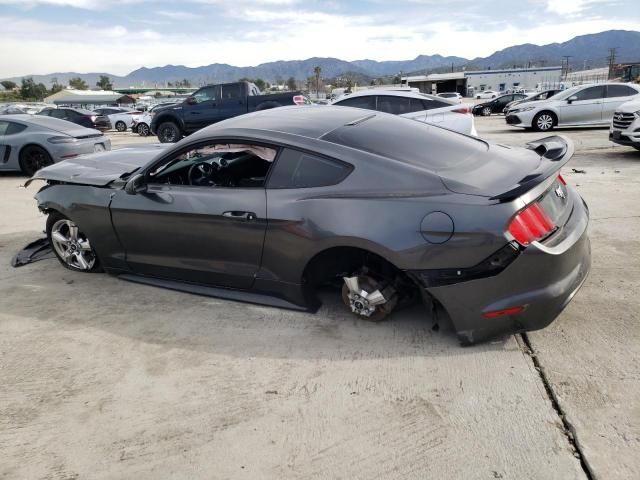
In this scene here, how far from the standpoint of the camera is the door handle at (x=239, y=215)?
11.2 ft

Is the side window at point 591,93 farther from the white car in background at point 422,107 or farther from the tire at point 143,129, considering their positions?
the tire at point 143,129

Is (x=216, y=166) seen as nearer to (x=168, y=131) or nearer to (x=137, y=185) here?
(x=137, y=185)

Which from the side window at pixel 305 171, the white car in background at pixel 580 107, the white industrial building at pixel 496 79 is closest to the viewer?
the side window at pixel 305 171

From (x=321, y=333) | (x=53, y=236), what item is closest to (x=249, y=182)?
(x=321, y=333)

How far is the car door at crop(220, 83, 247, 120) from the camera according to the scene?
1495 centimetres

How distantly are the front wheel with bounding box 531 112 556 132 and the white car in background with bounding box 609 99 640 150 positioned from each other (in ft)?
20.7

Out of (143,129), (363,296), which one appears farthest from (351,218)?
(143,129)

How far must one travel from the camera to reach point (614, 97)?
1468 centimetres

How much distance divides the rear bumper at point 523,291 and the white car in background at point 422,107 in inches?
242

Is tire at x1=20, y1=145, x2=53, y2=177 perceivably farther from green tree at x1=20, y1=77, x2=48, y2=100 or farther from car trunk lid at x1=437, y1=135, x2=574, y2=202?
green tree at x1=20, y1=77, x2=48, y2=100

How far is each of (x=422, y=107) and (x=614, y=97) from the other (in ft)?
29.0

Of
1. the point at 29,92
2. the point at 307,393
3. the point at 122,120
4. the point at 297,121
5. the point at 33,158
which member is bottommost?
the point at 307,393

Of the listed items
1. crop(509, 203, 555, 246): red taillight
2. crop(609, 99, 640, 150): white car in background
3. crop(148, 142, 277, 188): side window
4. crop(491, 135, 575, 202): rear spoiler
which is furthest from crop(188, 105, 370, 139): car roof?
crop(609, 99, 640, 150): white car in background

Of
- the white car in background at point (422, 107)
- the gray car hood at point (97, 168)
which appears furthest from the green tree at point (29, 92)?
the gray car hood at point (97, 168)
